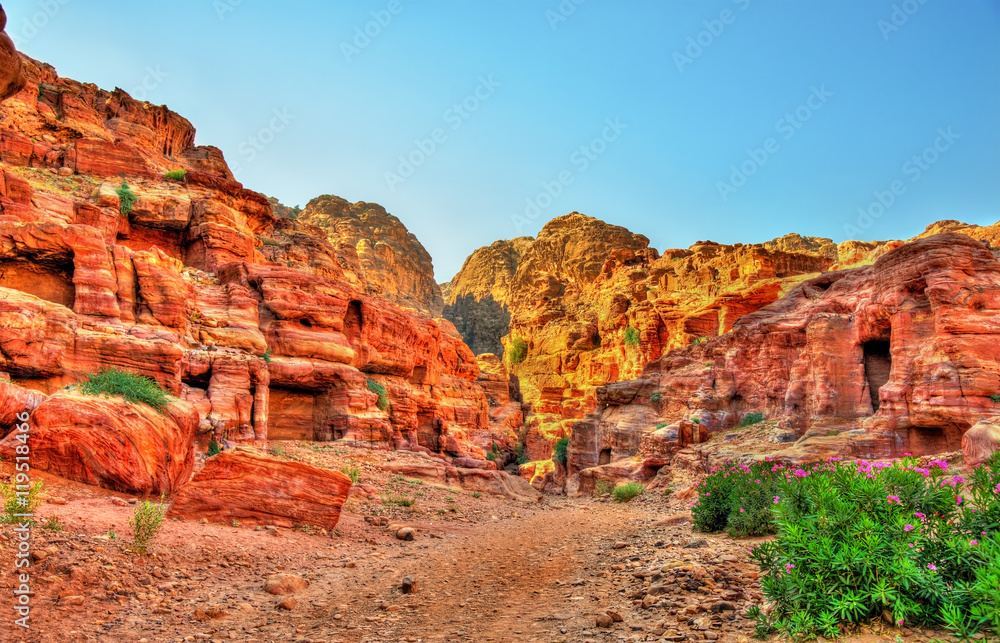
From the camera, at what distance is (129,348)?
52.7 feet

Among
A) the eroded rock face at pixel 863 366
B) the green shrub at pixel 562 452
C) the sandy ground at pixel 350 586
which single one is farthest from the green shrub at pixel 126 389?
the green shrub at pixel 562 452

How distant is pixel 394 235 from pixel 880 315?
286 feet

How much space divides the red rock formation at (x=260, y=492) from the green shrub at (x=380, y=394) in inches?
569

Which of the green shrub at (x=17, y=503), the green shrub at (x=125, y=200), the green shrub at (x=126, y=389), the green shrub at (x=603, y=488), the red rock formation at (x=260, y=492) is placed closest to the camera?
the green shrub at (x=17, y=503)

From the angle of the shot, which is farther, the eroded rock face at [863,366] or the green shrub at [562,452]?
the green shrub at [562,452]

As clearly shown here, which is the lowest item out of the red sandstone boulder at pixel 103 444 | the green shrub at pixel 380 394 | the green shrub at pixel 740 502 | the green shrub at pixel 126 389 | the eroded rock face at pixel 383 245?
the green shrub at pixel 740 502

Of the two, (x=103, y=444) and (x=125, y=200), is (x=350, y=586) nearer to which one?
(x=103, y=444)

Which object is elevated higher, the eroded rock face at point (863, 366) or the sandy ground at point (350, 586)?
the eroded rock face at point (863, 366)

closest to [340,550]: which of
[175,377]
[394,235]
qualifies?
[175,377]

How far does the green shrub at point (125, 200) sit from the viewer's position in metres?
27.6

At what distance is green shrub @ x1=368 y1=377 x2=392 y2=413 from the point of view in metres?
→ 26.2

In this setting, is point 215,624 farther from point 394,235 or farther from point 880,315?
point 394,235

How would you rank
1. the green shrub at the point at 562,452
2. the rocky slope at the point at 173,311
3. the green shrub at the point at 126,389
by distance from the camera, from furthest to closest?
the green shrub at the point at 562,452
the rocky slope at the point at 173,311
the green shrub at the point at 126,389

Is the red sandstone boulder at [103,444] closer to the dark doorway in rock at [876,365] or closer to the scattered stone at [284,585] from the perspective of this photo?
the scattered stone at [284,585]
